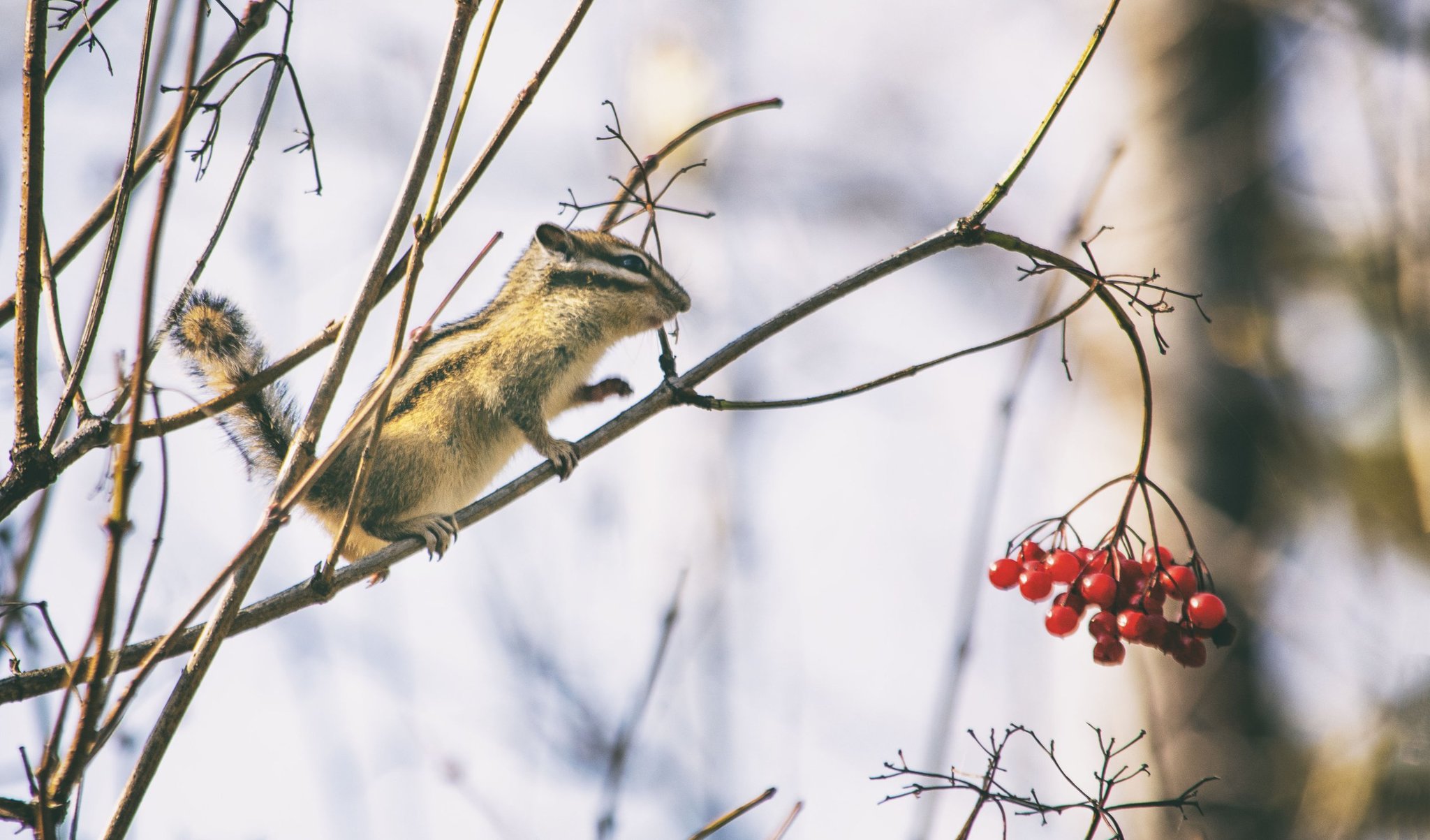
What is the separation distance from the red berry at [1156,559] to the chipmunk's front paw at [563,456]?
112 centimetres

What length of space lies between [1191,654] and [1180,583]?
0.44 ft

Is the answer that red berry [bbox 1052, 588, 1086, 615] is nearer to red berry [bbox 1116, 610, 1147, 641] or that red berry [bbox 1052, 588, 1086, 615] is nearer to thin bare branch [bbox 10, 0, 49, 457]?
red berry [bbox 1116, 610, 1147, 641]

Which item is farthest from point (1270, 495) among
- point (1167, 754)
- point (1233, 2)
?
point (1233, 2)

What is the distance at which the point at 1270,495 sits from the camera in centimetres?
482

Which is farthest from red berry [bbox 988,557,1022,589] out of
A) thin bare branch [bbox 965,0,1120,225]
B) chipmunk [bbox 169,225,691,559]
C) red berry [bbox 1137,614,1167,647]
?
chipmunk [bbox 169,225,691,559]

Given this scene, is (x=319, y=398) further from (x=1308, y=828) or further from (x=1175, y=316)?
(x=1175, y=316)

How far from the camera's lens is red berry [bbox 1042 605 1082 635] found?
1922 mm

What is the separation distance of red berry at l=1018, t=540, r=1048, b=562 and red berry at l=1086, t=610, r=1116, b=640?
21 cm

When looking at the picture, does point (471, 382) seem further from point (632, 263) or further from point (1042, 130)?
point (1042, 130)

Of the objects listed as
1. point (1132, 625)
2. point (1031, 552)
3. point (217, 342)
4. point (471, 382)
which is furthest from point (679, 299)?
point (1132, 625)

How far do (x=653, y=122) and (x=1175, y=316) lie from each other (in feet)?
16.0

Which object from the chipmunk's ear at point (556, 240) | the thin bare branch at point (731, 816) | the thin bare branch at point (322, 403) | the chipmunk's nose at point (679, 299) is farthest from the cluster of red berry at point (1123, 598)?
the chipmunk's ear at point (556, 240)

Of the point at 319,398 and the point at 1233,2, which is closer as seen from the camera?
the point at 319,398

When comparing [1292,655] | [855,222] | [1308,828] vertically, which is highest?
[855,222]
